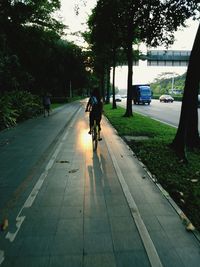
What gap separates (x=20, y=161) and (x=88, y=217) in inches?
174

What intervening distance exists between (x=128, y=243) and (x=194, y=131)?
7.49 metres

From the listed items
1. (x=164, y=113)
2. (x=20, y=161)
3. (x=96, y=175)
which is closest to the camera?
(x=96, y=175)

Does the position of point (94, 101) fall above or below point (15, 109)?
above

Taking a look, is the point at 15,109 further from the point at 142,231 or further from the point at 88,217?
the point at 142,231

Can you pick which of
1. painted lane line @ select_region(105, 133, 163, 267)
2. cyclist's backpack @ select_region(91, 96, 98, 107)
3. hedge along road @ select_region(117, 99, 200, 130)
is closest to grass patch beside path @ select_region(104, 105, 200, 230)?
painted lane line @ select_region(105, 133, 163, 267)

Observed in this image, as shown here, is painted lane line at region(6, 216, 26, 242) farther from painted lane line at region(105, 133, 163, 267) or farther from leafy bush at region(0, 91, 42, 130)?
leafy bush at region(0, 91, 42, 130)

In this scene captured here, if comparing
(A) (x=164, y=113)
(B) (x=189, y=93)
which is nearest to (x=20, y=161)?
(B) (x=189, y=93)

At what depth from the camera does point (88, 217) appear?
4.83 m

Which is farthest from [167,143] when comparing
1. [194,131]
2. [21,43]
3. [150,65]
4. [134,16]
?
[150,65]

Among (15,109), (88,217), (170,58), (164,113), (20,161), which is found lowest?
(164,113)

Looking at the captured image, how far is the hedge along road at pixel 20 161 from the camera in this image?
568 centimetres

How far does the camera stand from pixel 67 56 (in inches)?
2226

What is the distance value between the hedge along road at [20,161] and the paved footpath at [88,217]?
0.9 inches

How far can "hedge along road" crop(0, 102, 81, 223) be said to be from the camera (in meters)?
5.68
